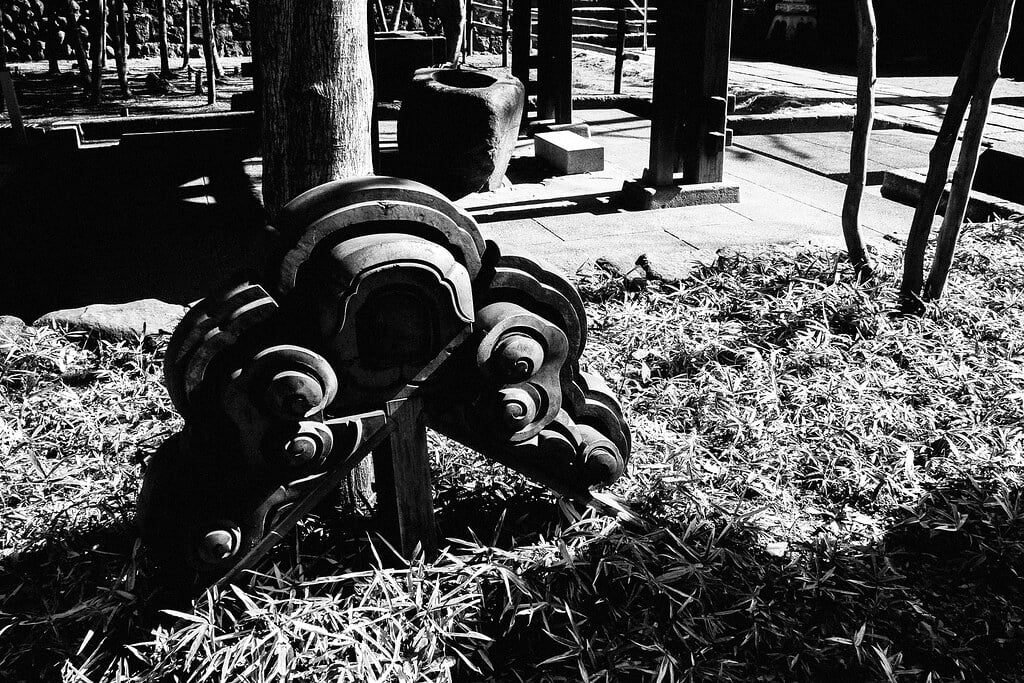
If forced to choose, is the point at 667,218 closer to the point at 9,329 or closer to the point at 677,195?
the point at 677,195

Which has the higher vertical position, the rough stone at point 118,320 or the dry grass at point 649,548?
the rough stone at point 118,320

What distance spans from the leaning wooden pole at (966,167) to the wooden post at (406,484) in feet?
9.86

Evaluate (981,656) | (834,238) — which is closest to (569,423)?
(981,656)

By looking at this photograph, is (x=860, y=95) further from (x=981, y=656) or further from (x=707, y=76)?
(x=981, y=656)

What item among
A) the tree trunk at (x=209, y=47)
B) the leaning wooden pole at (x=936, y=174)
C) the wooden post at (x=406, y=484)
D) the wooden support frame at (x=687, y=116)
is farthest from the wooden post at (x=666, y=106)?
the tree trunk at (x=209, y=47)

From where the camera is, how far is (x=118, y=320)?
12.4 feet

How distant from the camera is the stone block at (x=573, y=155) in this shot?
23.4 feet

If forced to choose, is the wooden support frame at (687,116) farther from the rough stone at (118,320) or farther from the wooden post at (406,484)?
the wooden post at (406,484)

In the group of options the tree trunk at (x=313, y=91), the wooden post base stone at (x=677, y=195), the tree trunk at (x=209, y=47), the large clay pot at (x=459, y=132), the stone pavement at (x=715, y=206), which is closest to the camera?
the tree trunk at (x=313, y=91)

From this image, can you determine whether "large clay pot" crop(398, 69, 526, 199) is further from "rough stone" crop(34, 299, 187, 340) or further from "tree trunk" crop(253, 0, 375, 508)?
"tree trunk" crop(253, 0, 375, 508)

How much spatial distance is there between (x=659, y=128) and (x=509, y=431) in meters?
4.45

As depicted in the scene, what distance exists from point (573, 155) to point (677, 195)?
138 centimetres

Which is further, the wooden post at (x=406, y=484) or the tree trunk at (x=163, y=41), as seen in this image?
the tree trunk at (x=163, y=41)

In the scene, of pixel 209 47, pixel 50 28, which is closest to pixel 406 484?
pixel 209 47
